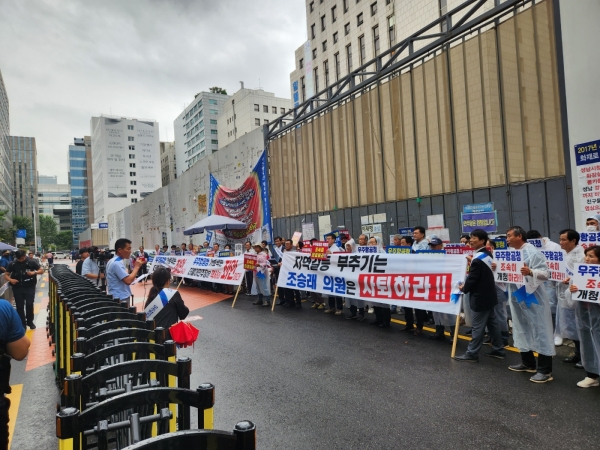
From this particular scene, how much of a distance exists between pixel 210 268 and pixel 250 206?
23.0 feet

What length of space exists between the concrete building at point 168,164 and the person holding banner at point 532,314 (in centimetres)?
11959

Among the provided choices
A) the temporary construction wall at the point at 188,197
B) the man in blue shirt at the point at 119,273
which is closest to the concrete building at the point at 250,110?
the temporary construction wall at the point at 188,197

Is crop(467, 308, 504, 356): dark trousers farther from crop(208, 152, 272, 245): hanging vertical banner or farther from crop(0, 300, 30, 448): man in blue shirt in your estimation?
crop(208, 152, 272, 245): hanging vertical banner

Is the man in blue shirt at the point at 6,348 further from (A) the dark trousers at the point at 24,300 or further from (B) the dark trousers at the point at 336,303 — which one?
(A) the dark trousers at the point at 24,300

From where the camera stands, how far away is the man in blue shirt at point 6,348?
278cm

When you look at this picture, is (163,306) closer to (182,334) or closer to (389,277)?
(182,334)

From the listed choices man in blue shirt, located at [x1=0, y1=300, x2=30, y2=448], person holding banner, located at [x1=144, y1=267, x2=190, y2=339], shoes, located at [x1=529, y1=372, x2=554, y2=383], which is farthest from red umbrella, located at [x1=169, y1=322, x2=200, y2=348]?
shoes, located at [x1=529, y1=372, x2=554, y2=383]

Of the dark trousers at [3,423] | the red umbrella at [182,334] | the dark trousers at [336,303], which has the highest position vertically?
Result: the red umbrella at [182,334]

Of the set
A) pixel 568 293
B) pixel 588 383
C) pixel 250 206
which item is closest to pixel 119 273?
pixel 588 383

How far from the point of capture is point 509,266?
5668 millimetres

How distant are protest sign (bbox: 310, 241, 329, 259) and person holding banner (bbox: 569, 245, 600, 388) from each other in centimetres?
538

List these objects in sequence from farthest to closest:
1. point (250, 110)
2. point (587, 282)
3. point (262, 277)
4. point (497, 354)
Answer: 1. point (250, 110)
2. point (262, 277)
3. point (497, 354)
4. point (587, 282)

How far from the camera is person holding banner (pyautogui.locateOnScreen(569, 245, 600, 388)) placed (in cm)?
469

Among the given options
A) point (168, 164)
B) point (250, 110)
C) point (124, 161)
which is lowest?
point (124, 161)
